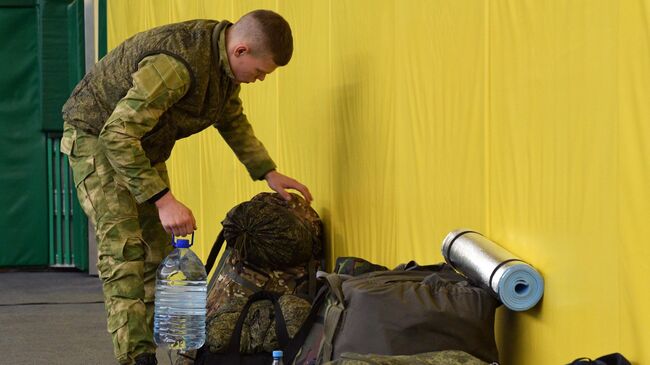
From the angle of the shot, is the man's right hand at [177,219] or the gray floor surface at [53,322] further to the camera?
the gray floor surface at [53,322]

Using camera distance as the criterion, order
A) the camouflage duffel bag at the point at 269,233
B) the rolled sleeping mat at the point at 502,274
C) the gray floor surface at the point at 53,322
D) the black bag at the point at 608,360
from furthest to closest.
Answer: the gray floor surface at the point at 53,322 → the camouflage duffel bag at the point at 269,233 → the rolled sleeping mat at the point at 502,274 → the black bag at the point at 608,360

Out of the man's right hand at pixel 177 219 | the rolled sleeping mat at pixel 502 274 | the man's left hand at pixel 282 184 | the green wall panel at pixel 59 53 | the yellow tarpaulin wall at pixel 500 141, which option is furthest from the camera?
the green wall panel at pixel 59 53

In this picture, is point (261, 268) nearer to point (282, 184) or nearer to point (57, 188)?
point (282, 184)

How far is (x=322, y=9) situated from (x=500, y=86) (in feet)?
5.61

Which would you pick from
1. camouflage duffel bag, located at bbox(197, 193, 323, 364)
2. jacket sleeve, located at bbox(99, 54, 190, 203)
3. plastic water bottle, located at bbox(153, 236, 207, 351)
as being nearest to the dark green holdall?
camouflage duffel bag, located at bbox(197, 193, 323, 364)

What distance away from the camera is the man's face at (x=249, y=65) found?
3.95 metres

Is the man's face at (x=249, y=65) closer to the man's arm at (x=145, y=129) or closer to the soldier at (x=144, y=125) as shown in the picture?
the soldier at (x=144, y=125)

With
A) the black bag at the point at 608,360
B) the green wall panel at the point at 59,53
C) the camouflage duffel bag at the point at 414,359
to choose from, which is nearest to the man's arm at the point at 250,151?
the camouflage duffel bag at the point at 414,359

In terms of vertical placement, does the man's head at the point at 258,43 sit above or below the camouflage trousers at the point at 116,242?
above

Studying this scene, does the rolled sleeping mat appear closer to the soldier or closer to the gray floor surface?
the soldier

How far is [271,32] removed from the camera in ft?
12.8

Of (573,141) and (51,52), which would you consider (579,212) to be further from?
(51,52)

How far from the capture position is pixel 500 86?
2.98 meters

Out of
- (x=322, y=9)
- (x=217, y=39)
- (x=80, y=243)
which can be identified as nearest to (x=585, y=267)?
(x=217, y=39)
